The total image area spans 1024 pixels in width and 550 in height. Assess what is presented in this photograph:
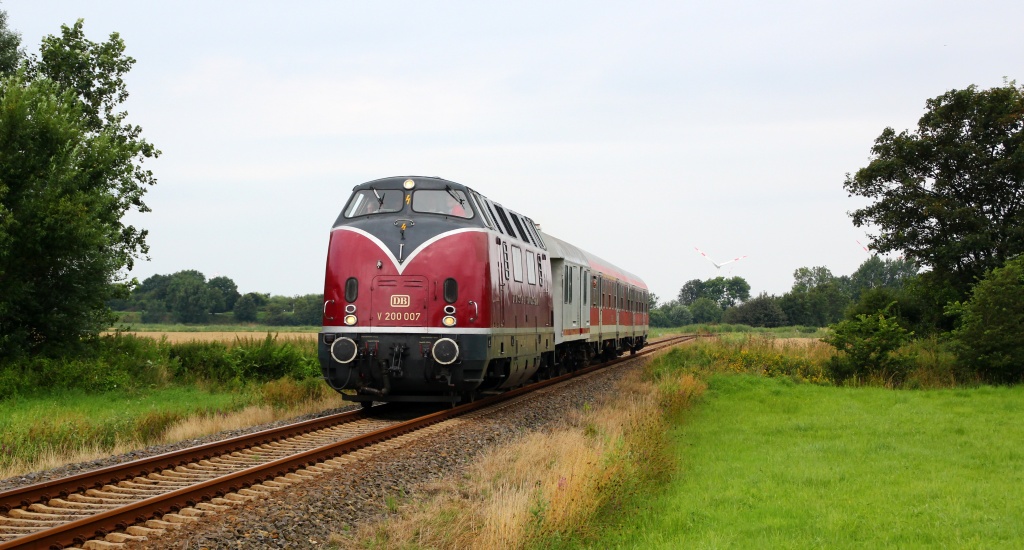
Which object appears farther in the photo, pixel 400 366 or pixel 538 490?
pixel 400 366

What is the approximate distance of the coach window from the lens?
16.6 m

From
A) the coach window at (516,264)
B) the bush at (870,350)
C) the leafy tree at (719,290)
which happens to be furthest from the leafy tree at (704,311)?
the coach window at (516,264)

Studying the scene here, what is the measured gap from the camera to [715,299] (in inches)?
6481

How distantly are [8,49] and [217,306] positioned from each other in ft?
265

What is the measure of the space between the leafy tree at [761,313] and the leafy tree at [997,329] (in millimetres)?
→ 73782

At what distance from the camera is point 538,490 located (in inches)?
339

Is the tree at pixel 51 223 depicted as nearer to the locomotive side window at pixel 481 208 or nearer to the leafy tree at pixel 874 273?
the locomotive side window at pixel 481 208

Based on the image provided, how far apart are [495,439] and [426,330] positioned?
2.26m

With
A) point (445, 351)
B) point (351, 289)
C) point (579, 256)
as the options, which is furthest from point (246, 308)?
point (445, 351)

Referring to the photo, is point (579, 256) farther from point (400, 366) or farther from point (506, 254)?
point (400, 366)

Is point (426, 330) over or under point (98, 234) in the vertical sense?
under

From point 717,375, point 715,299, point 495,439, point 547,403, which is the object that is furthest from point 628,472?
point 715,299

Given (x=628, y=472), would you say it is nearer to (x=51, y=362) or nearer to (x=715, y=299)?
(x=51, y=362)

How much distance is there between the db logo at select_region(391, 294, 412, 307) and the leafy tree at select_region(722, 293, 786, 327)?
84864 mm
